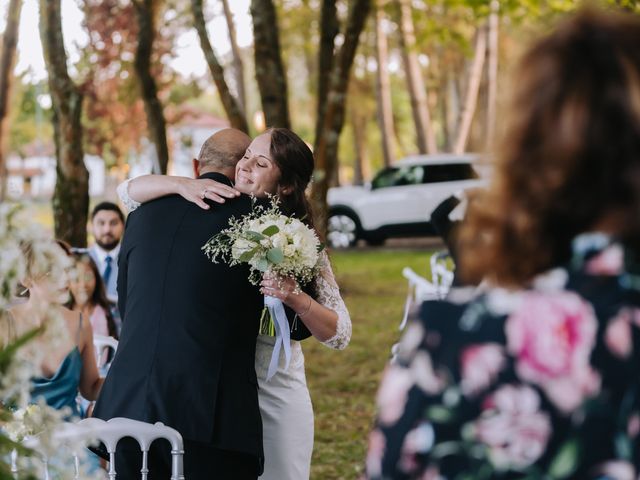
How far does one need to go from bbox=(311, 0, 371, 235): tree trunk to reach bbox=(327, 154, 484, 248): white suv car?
1073 cm

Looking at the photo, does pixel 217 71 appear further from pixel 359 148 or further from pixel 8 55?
pixel 359 148

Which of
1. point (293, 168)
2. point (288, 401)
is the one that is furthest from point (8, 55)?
point (288, 401)

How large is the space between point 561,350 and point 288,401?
7.12ft

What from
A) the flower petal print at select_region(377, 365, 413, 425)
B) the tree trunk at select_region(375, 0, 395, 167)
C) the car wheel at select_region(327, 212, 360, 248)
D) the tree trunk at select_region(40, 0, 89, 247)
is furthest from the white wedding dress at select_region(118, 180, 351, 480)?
the tree trunk at select_region(375, 0, 395, 167)

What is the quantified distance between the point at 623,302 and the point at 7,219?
3.69 feet

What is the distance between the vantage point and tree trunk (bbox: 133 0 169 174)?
15.6 m

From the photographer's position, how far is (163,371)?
3.25 m

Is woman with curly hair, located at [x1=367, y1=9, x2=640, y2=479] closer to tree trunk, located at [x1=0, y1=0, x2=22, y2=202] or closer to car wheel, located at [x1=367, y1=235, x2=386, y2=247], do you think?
tree trunk, located at [x1=0, y1=0, x2=22, y2=202]

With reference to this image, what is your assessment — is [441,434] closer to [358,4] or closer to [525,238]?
[525,238]

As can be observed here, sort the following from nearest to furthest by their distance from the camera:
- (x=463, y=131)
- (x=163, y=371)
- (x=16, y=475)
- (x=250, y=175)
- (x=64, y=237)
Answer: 1. (x=16, y=475)
2. (x=163, y=371)
3. (x=250, y=175)
4. (x=64, y=237)
5. (x=463, y=131)

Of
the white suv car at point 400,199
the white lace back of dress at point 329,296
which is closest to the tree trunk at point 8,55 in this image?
the white suv car at point 400,199

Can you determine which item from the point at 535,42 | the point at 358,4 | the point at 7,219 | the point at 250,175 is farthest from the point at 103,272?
the point at 358,4

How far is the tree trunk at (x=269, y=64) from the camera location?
12445 mm

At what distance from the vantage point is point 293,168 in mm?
3738
